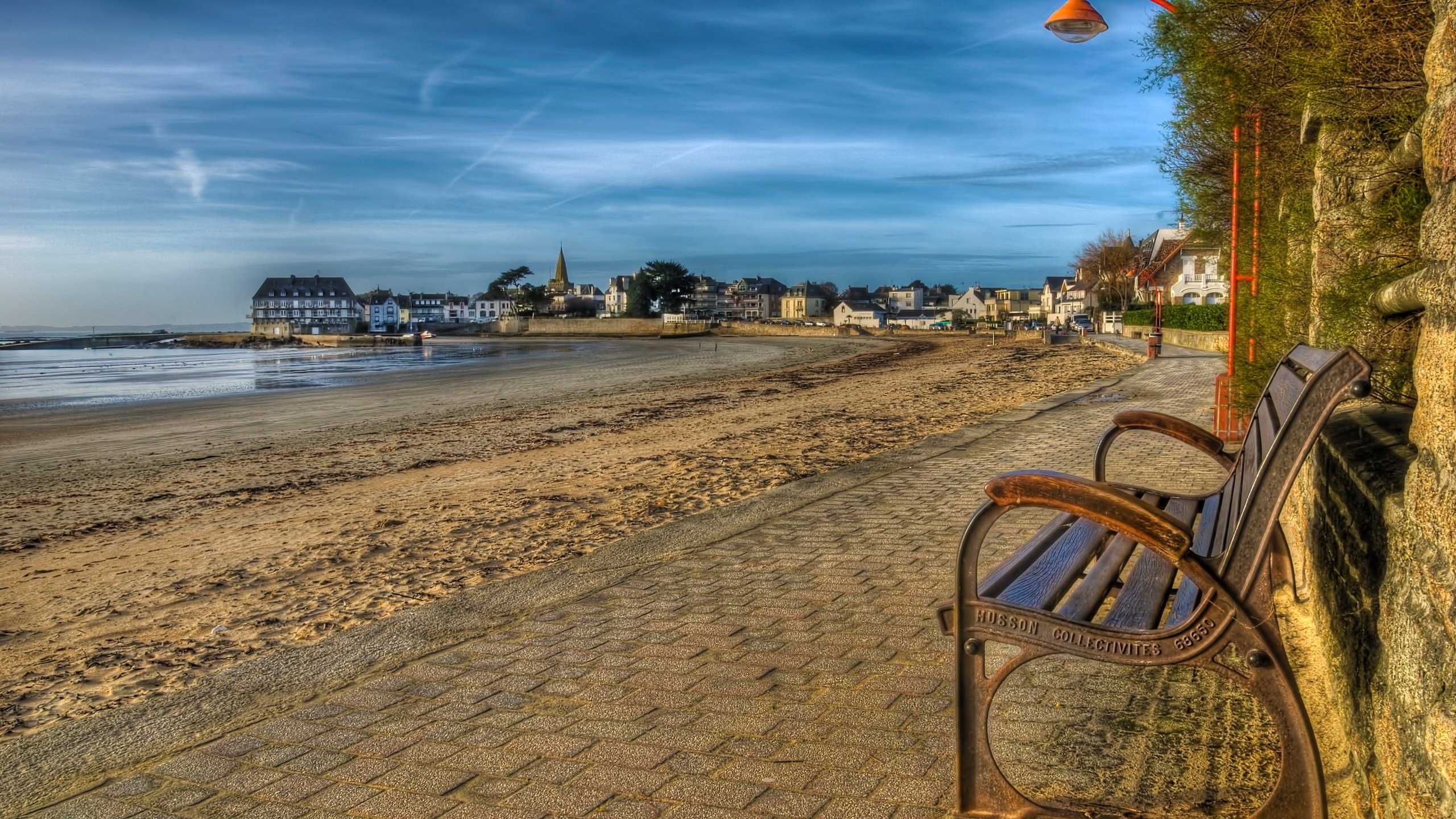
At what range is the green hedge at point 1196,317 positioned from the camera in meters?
28.2

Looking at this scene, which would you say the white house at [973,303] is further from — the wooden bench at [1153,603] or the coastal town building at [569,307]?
the wooden bench at [1153,603]

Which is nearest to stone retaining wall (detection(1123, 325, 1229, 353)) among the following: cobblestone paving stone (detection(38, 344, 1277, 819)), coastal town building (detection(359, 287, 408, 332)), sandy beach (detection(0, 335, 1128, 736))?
sandy beach (detection(0, 335, 1128, 736))

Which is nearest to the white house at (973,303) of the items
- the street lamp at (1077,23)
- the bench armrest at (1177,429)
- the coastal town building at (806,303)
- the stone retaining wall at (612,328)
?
the coastal town building at (806,303)

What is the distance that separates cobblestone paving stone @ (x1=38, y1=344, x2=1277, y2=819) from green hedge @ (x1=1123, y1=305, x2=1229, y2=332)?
2068 centimetres

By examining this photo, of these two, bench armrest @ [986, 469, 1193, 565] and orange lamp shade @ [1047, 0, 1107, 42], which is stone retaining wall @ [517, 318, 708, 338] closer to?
orange lamp shade @ [1047, 0, 1107, 42]

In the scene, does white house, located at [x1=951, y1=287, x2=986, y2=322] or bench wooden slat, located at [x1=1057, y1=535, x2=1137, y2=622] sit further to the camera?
white house, located at [x1=951, y1=287, x2=986, y2=322]

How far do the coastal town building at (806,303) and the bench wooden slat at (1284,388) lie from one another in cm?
17516

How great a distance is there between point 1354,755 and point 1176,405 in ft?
38.3

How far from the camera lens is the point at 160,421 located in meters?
20.2

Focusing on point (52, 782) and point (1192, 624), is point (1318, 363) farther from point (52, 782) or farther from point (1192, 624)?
point (52, 782)

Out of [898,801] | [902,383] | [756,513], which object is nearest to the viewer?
[898,801]

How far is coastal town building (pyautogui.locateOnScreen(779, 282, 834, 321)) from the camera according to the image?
183250mm

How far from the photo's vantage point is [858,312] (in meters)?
163

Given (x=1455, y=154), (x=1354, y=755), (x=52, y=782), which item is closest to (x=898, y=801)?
(x=1354, y=755)
